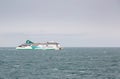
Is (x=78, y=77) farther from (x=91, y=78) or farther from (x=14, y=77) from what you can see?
(x=14, y=77)

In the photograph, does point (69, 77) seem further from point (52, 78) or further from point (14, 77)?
point (14, 77)

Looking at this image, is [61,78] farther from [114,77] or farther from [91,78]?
[114,77]

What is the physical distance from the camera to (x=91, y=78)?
83.2m

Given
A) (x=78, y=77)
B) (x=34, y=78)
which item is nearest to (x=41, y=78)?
(x=34, y=78)

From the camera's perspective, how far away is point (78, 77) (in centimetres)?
8588

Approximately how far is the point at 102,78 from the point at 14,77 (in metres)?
19.4

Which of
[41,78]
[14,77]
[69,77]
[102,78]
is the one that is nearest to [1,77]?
[14,77]

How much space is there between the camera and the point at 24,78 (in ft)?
275

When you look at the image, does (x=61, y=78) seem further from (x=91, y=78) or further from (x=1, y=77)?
(x=1, y=77)

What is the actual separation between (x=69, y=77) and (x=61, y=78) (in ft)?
9.24

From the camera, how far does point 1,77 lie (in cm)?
8538

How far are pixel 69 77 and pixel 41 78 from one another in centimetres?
631

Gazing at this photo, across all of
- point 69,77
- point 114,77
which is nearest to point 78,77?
point 69,77

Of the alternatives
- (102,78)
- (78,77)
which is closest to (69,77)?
(78,77)
